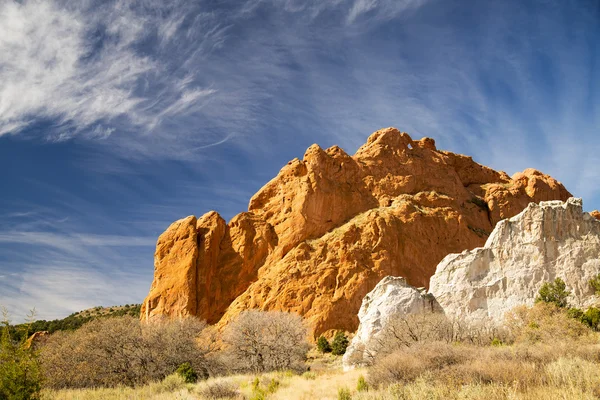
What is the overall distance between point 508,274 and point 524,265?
116 cm

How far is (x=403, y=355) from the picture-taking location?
13.5 metres

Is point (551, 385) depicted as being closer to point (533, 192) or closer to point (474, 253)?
point (474, 253)

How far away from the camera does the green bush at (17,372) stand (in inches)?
456

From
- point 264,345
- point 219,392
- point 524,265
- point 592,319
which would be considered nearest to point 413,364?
point 219,392

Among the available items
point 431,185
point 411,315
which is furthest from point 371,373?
point 431,185

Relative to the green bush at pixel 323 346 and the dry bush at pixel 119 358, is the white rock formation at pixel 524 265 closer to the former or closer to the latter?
the green bush at pixel 323 346

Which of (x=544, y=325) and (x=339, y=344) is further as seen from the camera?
(x=339, y=344)

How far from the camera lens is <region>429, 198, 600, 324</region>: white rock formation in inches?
999

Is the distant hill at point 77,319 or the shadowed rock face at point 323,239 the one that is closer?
the shadowed rock face at point 323,239

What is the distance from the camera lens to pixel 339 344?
3519 centimetres

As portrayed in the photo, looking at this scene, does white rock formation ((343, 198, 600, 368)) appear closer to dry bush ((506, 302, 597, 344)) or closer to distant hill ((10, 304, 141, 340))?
dry bush ((506, 302, 597, 344))

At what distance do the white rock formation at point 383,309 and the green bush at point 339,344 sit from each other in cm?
916

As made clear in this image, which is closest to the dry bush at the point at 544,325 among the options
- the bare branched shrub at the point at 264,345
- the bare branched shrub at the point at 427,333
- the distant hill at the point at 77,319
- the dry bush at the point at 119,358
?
the bare branched shrub at the point at 427,333

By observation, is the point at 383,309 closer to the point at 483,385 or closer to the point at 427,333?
the point at 427,333
